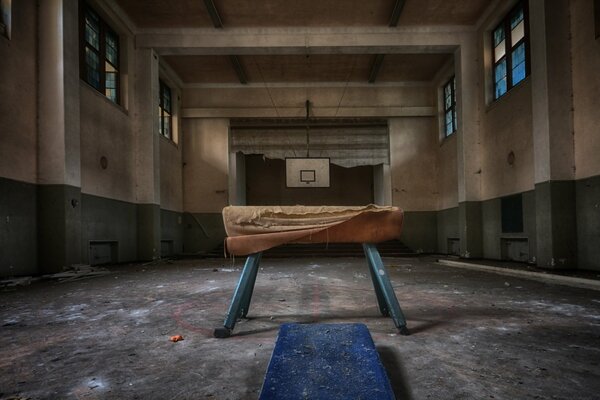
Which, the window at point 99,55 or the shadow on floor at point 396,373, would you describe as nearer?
the shadow on floor at point 396,373

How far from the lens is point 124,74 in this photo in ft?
29.1

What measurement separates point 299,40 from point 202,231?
7117 millimetres

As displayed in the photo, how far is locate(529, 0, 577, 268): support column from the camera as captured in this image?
19.5 ft

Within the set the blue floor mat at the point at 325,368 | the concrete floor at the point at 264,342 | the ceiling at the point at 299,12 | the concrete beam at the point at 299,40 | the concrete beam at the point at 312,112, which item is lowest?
the concrete floor at the point at 264,342

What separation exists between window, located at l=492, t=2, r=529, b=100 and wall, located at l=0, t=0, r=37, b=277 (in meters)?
9.43

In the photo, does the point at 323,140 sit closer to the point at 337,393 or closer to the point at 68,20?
the point at 68,20

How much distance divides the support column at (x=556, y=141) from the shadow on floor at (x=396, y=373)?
18.3 ft

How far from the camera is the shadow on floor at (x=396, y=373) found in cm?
144

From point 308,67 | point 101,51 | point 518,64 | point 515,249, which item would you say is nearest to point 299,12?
point 308,67

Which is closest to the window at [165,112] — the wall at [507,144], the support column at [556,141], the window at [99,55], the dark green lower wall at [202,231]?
the window at [99,55]

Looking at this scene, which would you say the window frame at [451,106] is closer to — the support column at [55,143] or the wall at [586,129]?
the wall at [586,129]

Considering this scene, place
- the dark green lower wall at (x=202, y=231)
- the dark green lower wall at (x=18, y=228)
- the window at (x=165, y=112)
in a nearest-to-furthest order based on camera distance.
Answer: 1. the dark green lower wall at (x=18, y=228)
2. the window at (x=165, y=112)
3. the dark green lower wall at (x=202, y=231)

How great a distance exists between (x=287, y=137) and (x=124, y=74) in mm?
5527

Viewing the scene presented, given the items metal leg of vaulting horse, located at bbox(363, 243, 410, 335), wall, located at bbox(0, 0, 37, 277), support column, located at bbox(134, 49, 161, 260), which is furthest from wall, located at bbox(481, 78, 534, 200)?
wall, located at bbox(0, 0, 37, 277)
